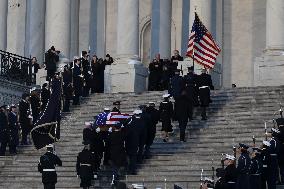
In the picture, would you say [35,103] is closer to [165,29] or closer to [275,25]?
[275,25]

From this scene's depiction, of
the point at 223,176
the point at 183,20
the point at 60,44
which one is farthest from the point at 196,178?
the point at 183,20

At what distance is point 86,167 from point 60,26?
610 inches

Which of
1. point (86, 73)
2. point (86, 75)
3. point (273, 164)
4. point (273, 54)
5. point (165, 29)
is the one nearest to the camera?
point (273, 164)

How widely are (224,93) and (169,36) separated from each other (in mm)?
11085

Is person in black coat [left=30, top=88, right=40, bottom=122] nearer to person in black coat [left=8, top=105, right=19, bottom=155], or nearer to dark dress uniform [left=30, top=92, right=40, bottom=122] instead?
dark dress uniform [left=30, top=92, right=40, bottom=122]

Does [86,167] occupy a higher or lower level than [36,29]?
lower

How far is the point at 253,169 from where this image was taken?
963 inches

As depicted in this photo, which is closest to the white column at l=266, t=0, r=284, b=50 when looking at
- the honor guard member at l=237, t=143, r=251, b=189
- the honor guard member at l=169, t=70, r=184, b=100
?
the honor guard member at l=169, t=70, r=184, b=100

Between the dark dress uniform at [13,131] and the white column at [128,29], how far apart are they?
827 cm

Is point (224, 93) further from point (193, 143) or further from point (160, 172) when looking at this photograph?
point (160, 172)

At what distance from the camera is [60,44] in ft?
139

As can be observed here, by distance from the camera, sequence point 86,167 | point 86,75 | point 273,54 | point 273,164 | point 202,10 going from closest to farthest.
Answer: point 273,164, point 86,167, point 273,54, point 86,75, point 202,10

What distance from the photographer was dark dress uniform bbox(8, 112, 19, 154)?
33.0 meters

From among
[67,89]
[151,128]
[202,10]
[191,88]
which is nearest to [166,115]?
[151,128]
